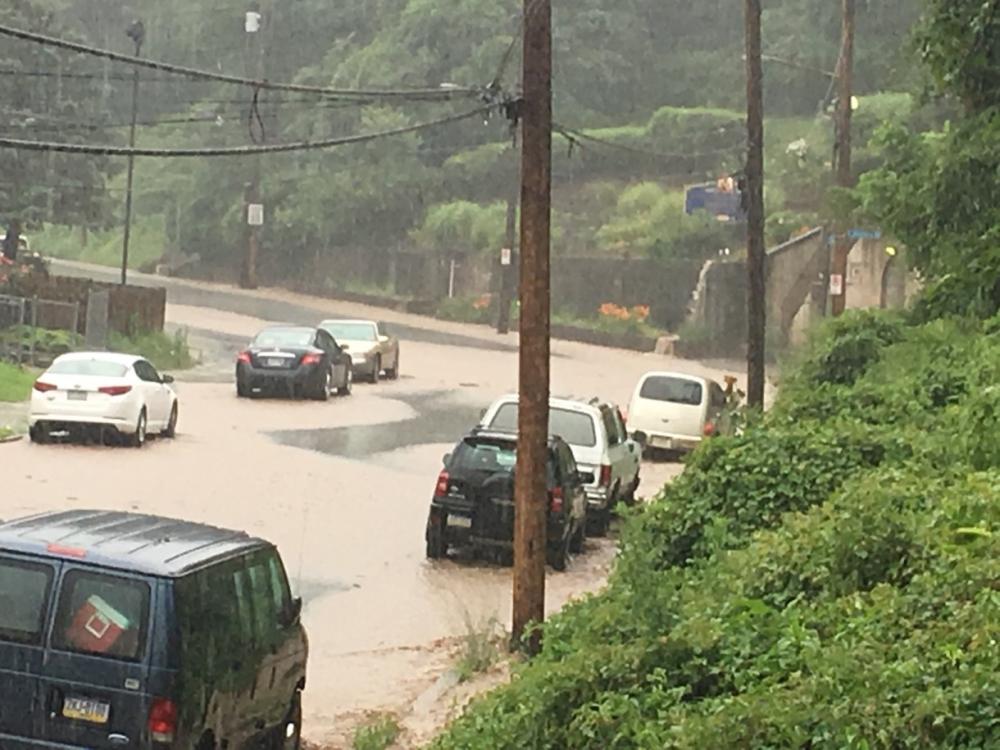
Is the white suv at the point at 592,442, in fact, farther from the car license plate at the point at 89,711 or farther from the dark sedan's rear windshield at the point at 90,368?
the car license plate at the point at 89,711

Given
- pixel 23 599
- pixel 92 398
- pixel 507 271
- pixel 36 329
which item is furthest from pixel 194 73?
pixel 507 271

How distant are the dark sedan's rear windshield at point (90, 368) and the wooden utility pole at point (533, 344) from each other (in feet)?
42.6

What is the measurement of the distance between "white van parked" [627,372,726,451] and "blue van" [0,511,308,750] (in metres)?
21.6

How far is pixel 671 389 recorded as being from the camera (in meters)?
30.8

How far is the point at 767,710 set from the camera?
6.14m

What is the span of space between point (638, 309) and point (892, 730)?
52568 millimetres

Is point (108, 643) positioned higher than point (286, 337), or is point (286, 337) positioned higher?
point (286, 337)

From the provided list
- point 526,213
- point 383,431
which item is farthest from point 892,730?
point 383,431

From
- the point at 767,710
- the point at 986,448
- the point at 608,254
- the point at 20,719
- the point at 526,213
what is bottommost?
the point at 20,719

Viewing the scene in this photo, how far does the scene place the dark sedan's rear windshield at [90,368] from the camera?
2555 cm

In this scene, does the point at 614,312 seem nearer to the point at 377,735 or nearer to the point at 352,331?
the point at 352,331

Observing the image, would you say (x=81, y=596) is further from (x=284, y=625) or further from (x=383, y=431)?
(x=383, y=431)

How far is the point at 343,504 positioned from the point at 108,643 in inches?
539

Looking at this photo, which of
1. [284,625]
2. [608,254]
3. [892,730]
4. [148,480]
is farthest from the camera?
[608,254]
